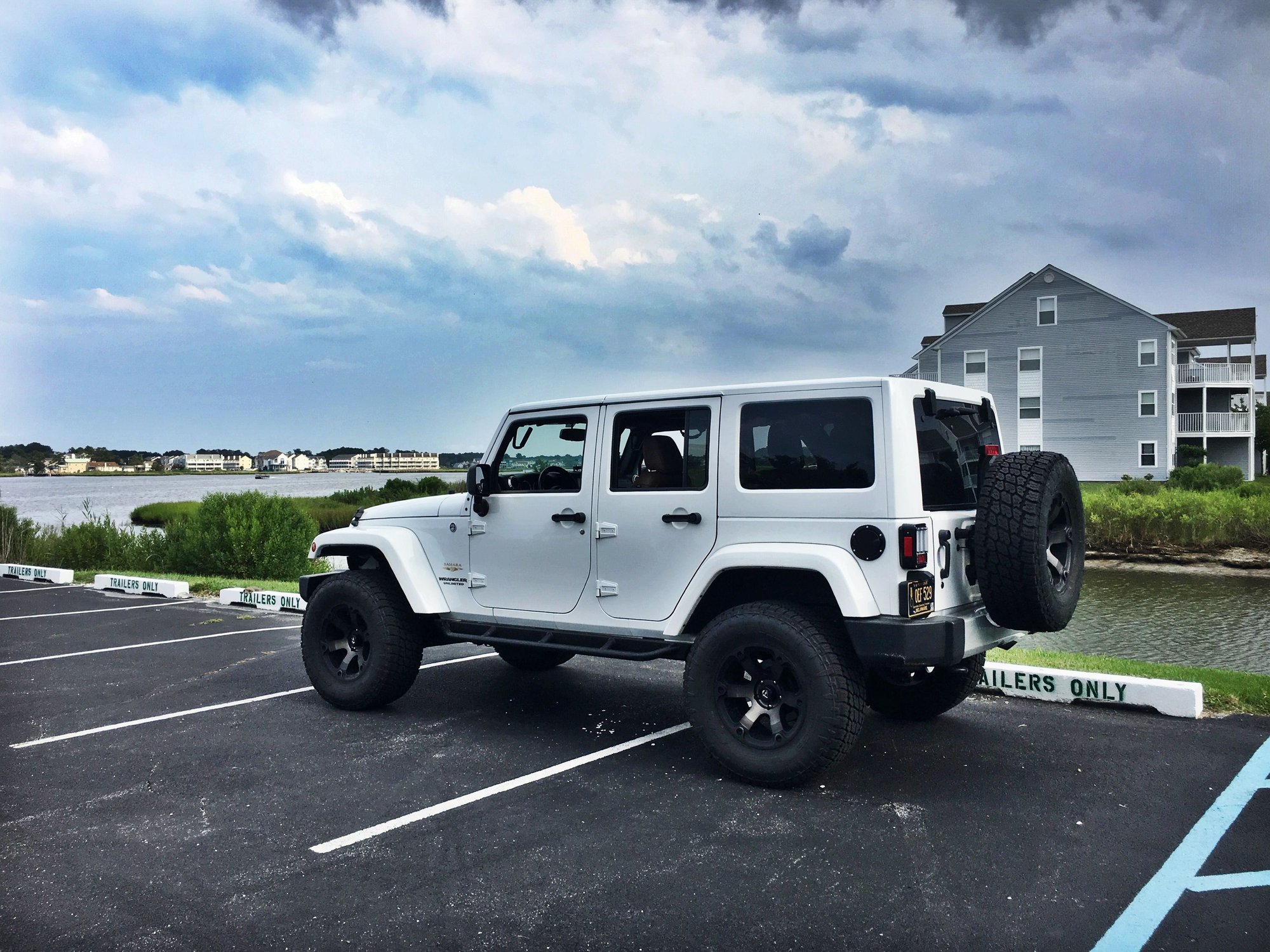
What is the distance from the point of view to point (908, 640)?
464cm

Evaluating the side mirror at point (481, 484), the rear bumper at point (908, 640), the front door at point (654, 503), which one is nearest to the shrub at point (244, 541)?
the side mirror at point (481, 484)

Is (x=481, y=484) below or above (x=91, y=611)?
above

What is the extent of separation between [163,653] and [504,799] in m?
5.91

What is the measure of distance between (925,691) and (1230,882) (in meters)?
2.51

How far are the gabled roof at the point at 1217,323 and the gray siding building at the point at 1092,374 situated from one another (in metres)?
0.12

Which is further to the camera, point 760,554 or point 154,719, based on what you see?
point 154,719

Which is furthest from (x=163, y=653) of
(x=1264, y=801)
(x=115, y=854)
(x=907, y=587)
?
(x=1264, y=801)

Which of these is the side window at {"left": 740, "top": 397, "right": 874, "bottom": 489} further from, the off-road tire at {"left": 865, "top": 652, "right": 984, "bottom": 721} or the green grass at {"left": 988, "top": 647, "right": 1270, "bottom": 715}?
the green grass at {"left": 988, "top": 647, "right": 1270, "bottom": 715}

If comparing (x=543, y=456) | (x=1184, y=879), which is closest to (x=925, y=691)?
(x=1184, y=879)

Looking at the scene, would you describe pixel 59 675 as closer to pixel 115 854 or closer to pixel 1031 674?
pixel 115 854

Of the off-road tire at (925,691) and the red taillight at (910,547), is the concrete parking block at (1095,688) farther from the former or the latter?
the red taillight at (910,547)

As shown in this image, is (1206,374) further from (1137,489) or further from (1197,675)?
(1197,675)

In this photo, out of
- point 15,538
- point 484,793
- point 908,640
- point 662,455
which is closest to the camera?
point 908,640

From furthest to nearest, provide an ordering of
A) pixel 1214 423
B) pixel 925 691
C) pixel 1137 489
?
1. pixel 1214 423
2. pixel 1137 489
3. pixel 925 691
